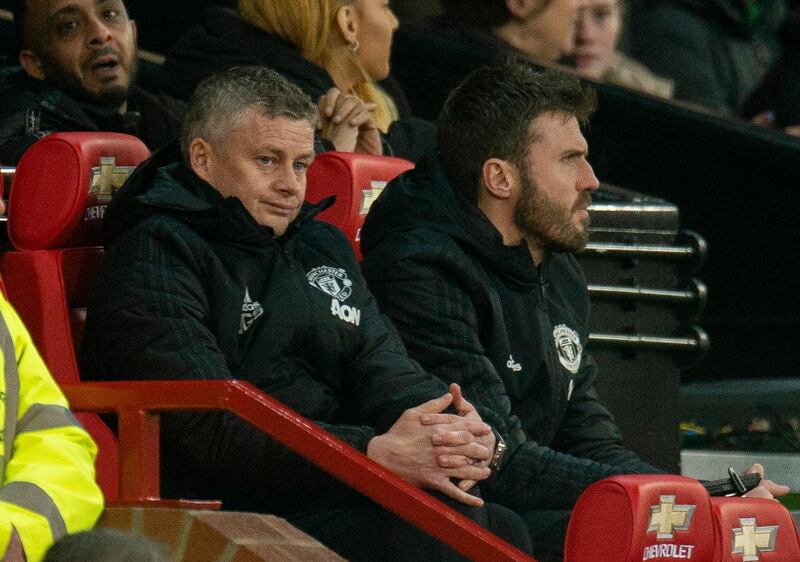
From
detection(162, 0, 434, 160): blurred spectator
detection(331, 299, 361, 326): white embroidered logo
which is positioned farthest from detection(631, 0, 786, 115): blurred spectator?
detection(331, 299, 361, 326): white embroidered logo

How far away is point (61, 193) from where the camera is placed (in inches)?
166

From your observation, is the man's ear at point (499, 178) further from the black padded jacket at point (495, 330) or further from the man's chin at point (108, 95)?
the man's chin at point (108, 95)

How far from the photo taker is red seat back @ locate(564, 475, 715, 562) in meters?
3.55

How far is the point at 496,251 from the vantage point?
455 cm

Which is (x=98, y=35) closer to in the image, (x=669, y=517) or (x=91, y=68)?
(x=91, y=68)

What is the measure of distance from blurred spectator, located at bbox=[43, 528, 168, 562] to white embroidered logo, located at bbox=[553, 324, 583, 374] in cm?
186

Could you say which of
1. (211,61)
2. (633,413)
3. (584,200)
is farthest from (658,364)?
(211,61)

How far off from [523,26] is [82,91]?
6.63ft

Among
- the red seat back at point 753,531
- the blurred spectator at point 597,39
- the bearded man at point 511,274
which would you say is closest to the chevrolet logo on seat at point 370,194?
the bearded man at point 511,274

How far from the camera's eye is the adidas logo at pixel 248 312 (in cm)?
406

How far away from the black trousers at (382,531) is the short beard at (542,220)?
895 mm

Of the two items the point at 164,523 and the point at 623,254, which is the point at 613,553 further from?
the point at 623,254

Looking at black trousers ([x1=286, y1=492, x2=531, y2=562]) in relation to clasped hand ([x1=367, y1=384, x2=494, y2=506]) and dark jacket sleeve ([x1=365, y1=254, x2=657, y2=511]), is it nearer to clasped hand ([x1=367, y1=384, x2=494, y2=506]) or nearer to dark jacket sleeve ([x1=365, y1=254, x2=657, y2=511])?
clasped hand ([x1=367, y1=384, x2=494, y2=506])

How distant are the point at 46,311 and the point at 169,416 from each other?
1.40ft
